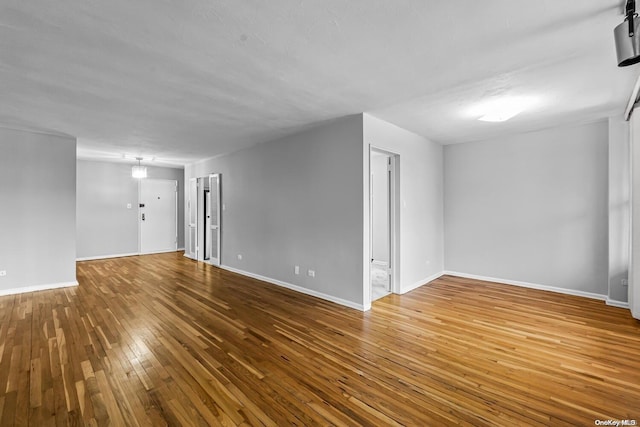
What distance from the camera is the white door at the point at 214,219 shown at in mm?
6716

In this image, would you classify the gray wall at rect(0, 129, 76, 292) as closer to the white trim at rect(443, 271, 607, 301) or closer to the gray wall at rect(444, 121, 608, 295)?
the gray wall at rect(444, 121, 608, 295)

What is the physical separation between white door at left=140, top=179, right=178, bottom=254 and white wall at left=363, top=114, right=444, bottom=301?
7283 mm

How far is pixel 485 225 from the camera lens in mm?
5312

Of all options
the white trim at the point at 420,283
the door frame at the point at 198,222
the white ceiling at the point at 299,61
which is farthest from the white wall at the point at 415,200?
the door frame at the point at 198,222

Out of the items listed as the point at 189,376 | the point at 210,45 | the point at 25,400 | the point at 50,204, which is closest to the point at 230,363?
the point at 189,376

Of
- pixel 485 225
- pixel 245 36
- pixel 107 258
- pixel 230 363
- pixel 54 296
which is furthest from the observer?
pixel 107 258

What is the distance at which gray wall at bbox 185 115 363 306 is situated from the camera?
12.9 ft

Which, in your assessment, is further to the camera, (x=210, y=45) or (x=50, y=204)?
(x=50, y=204)

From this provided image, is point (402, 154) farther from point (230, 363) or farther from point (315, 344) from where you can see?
point (230, 363)

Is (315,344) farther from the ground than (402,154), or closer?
closer

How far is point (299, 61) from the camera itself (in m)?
2.39

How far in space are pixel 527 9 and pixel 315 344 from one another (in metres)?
3.12

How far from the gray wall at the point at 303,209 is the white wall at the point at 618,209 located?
3562 millimetres

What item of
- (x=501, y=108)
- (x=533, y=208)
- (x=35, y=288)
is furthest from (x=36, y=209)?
(x=533, y=208)
